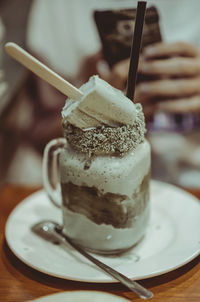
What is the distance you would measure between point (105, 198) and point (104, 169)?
0.05 metres

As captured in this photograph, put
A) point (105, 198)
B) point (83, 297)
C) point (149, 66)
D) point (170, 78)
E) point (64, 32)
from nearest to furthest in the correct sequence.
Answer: point (83, 297)
point (105, 198)
point (149, 66)
point (170, 78)
point (64, 32)

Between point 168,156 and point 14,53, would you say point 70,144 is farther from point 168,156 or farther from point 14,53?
point 168,156

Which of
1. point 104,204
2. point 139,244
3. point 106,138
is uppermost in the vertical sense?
point 106,138

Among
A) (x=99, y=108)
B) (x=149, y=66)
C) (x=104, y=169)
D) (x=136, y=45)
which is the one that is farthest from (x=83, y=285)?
(x=149, y=66)

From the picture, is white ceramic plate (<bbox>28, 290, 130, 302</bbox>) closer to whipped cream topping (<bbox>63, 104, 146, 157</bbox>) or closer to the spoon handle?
the spoon handle

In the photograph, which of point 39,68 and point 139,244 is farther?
point 139,244

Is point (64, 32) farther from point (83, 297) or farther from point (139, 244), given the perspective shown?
point (83, 297)

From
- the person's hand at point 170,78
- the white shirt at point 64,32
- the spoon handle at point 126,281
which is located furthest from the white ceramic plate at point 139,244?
the white shirt at point 64,32

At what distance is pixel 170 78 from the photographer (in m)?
1.24

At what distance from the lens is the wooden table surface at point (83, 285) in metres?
0.60

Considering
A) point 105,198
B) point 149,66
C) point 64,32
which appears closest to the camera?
point 105,198

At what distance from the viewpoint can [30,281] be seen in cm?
64

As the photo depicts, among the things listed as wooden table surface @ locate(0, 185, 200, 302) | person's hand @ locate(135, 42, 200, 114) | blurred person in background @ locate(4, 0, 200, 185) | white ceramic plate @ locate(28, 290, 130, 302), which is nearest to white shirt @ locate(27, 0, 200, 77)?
blurred person in background @ locate(4, 0, 200, 185)

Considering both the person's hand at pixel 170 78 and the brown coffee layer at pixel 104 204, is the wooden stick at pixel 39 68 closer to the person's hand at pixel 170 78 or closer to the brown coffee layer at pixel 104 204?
the brown coffee layer at pixel 104 204
